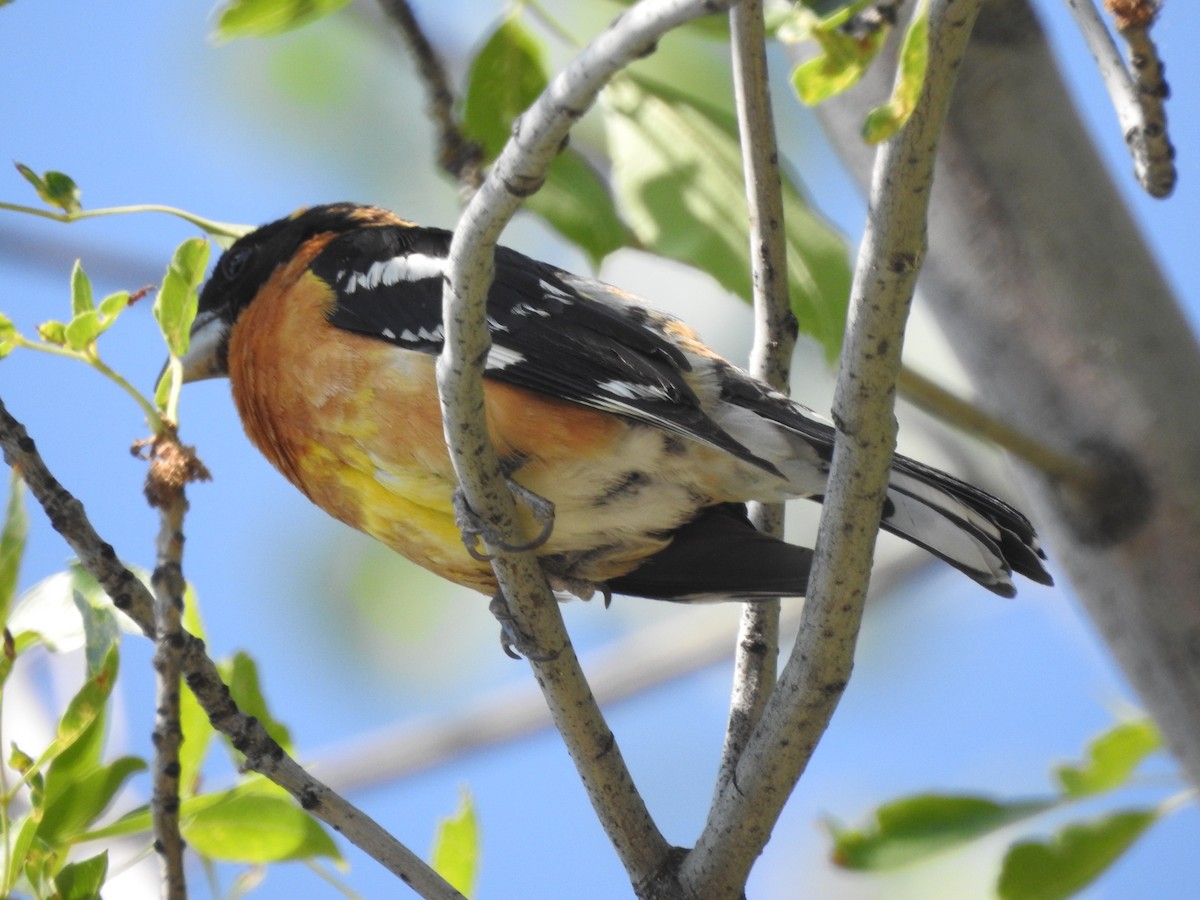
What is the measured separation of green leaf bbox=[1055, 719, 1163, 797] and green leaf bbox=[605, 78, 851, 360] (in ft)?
3.66

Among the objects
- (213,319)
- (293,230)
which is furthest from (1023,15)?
(213,319)

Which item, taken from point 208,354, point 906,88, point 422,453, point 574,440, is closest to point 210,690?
point 422,453

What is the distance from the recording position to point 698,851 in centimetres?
228

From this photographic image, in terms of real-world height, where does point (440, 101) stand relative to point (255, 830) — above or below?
above

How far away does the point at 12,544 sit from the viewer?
2295 millimetres

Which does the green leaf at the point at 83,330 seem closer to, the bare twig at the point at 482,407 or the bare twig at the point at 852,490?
the bare twig at the point at 482,407

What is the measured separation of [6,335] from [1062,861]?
7.97 feet

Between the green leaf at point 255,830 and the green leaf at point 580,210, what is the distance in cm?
140

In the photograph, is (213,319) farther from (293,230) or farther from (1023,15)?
(1023,15)

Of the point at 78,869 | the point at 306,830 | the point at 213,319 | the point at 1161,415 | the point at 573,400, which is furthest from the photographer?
the point at 213,319

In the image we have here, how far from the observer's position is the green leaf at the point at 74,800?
2.17 meters

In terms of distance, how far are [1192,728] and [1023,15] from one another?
161 cm

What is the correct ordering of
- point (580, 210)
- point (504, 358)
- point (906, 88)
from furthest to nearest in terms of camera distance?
point (580, 210) → point (504, 358) → point (906, 88)

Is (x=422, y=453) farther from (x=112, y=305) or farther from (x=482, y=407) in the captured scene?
(x=112, y=305)
